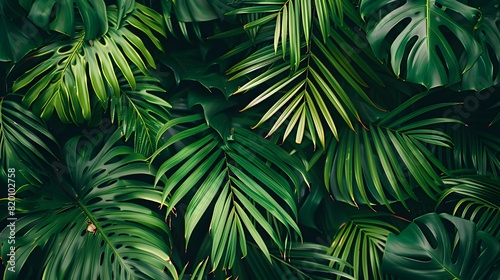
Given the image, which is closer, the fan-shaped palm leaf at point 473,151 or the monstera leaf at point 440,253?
the monstera leaf at point 440,253

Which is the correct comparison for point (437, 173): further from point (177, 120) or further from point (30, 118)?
point (30, 118)

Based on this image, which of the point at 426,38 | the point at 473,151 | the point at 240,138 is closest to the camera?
the point at 426,38

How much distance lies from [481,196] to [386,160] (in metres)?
0.26

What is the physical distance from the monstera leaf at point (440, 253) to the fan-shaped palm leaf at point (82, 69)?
663mm

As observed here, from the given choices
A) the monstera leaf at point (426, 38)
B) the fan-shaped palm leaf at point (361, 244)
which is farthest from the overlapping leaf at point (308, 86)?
the fan-shaped palm leaf at point (361, 244)

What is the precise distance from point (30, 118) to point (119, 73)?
22 centimetres

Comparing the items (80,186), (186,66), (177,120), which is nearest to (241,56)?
(186,66)

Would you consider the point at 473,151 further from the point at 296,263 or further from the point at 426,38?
the point at 296,263

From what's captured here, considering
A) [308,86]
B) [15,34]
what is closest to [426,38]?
[308,86]

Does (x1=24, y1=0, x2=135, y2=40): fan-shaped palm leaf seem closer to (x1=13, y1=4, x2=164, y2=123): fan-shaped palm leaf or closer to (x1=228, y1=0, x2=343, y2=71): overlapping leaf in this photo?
(x1=13, y1=4, x2=164, y2=123): fan-shaped palm leaf

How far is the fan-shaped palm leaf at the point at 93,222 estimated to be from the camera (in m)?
1.27

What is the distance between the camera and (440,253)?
1.27 metres

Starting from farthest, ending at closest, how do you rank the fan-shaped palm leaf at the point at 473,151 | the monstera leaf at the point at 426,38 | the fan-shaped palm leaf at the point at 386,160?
1. the fan-shaped palm leaf at the point at 473,151
2. the fan-shaped palm leaf at the point at 386,160
3. the monstera leaf at the point at 426,38

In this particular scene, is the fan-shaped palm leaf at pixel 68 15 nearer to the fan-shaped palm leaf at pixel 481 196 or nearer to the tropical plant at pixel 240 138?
the tropical plant at pixel 240 138
